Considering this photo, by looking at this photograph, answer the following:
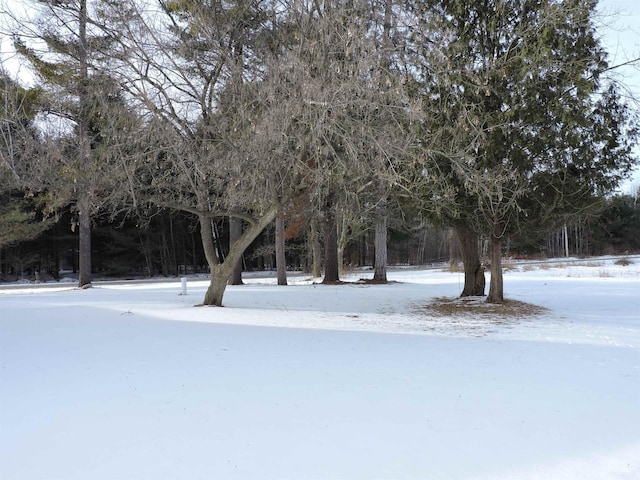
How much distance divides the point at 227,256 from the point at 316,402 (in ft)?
24.3

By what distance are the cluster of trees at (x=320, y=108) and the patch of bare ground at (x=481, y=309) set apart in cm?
196

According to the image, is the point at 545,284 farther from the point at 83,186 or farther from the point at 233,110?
the point at 83,186

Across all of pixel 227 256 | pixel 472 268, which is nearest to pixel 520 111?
pixel 472 268

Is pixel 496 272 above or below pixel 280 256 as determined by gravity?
below

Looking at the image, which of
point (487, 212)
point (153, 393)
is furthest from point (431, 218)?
point (153, 393)

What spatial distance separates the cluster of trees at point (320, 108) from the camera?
801 cm

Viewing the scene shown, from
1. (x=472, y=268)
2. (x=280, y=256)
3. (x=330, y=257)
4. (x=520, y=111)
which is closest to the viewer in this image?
(x=520, y=111)

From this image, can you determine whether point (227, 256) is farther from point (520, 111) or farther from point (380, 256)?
point (380, 256)

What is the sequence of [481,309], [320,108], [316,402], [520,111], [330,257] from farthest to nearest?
[330,257]
[481,309]
[520,111]
[320,108]
[316,402]

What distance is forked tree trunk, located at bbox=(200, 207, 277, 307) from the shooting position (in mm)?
10869

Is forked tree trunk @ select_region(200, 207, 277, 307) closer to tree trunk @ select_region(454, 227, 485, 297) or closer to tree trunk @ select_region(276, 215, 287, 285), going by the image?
tree trunk @ select_region(454, 227, 485, 297)

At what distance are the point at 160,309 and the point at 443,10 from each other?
29.4ft

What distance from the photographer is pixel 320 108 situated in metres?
7.46

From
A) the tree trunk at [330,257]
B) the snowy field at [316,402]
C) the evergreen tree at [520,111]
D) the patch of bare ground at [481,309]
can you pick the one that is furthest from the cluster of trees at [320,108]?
the tree trunk at [330,257]
